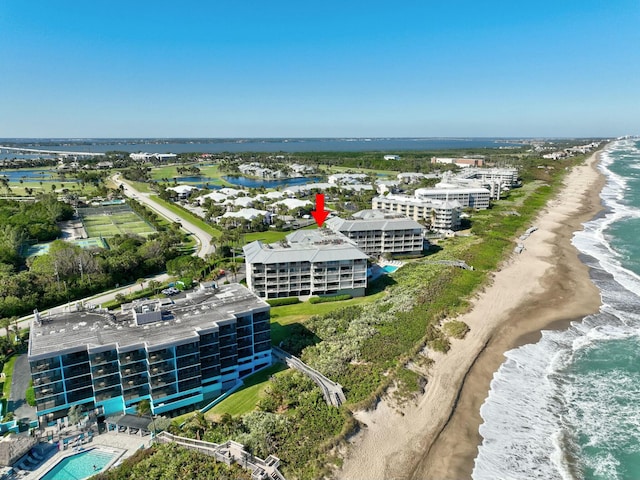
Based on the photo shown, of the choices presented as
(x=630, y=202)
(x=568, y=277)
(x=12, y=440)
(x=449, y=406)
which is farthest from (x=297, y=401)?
(x=630, y=202)

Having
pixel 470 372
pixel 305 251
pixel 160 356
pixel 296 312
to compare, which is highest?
pixel 305 251

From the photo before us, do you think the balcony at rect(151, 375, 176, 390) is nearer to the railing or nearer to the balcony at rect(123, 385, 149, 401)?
the balcony at rect(123, 385, 149, 401)

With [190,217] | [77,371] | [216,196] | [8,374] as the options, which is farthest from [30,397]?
[216,196]

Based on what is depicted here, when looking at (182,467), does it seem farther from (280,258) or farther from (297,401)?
(280,258)

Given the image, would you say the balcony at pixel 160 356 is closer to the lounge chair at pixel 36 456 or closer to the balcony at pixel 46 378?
the balcony at pixel 46 378

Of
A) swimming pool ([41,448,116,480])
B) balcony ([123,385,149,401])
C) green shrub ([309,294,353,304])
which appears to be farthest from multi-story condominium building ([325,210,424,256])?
swimming pool ([41,448,116,480])

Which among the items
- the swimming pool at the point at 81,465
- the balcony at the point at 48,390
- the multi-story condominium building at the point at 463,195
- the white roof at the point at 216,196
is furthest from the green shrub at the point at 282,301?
the white roof at the point at 216,196

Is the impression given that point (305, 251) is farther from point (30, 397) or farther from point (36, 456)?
point (36, 456)

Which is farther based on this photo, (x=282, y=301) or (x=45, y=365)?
(x=282, y=301)
